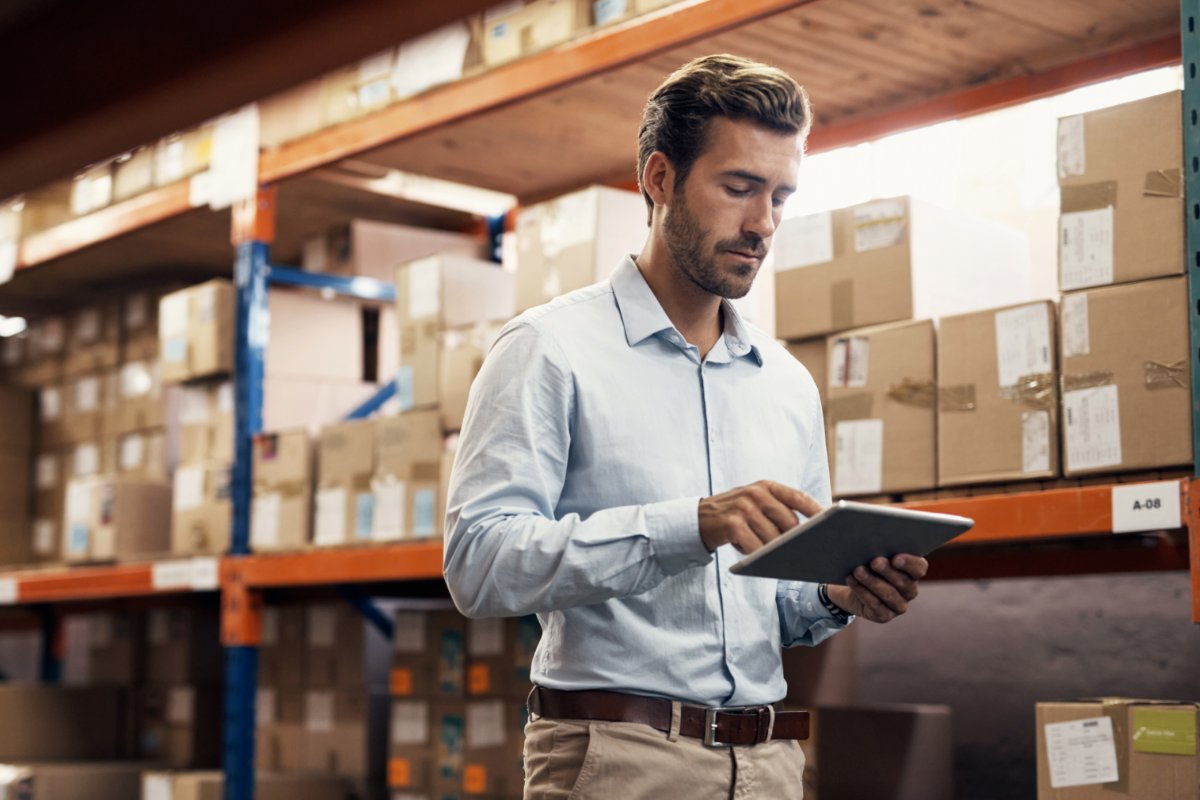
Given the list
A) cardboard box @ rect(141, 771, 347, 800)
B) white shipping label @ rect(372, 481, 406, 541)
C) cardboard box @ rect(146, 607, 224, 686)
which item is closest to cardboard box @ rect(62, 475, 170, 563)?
cardboard box @ rect(146, 607, 224, 686)

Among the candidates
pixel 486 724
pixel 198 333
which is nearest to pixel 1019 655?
pixel 486 724

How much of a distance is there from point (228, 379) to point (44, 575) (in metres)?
1.24

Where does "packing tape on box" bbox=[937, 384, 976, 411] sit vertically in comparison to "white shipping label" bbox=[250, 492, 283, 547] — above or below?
above

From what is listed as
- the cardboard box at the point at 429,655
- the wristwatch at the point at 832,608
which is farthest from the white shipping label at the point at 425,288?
the wristwatch at the point at 832,608

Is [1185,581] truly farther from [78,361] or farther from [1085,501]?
[78,361]

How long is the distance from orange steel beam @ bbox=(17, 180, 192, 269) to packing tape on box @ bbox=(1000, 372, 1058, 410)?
3.02m

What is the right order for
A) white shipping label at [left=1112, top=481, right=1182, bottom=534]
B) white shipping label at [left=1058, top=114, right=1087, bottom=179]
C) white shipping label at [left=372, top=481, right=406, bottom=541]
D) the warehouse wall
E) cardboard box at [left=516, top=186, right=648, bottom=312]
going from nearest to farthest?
white shipping label at [left=1112, top=481, right=1182, bottom=534] < white shipping label at [left=1058, top=114, right=1087, bottom=179] < cardboard box at [left=516, top=186, right=648, bottom=312] < the warehouse wall < white shipping label at [left=372, top=481, right=406, bottom=541]

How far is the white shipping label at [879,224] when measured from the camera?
9.78 ft

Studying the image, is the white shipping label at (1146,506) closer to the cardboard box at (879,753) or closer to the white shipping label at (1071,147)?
the white shipping label at (1071,147)

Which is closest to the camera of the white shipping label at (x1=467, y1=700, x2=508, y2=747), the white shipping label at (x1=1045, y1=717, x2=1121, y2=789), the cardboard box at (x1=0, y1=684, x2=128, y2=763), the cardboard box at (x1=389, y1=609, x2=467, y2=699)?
the white shipping label at (x1=1045, y1=717, x2=1121, y2=789)

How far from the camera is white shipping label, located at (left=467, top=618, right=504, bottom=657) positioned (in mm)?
4098

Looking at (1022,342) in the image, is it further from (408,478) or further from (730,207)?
(408,478)

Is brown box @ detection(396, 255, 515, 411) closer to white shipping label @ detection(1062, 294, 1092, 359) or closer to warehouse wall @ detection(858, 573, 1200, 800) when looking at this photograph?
warehouse wall @ detection(858, 573, 1200, 800)

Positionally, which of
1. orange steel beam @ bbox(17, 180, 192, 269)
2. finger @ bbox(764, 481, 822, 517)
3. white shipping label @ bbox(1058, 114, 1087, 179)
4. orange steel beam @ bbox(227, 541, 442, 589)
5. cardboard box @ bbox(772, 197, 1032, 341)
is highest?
orange steel beam @ bbox(17, 180, 192, 269)
